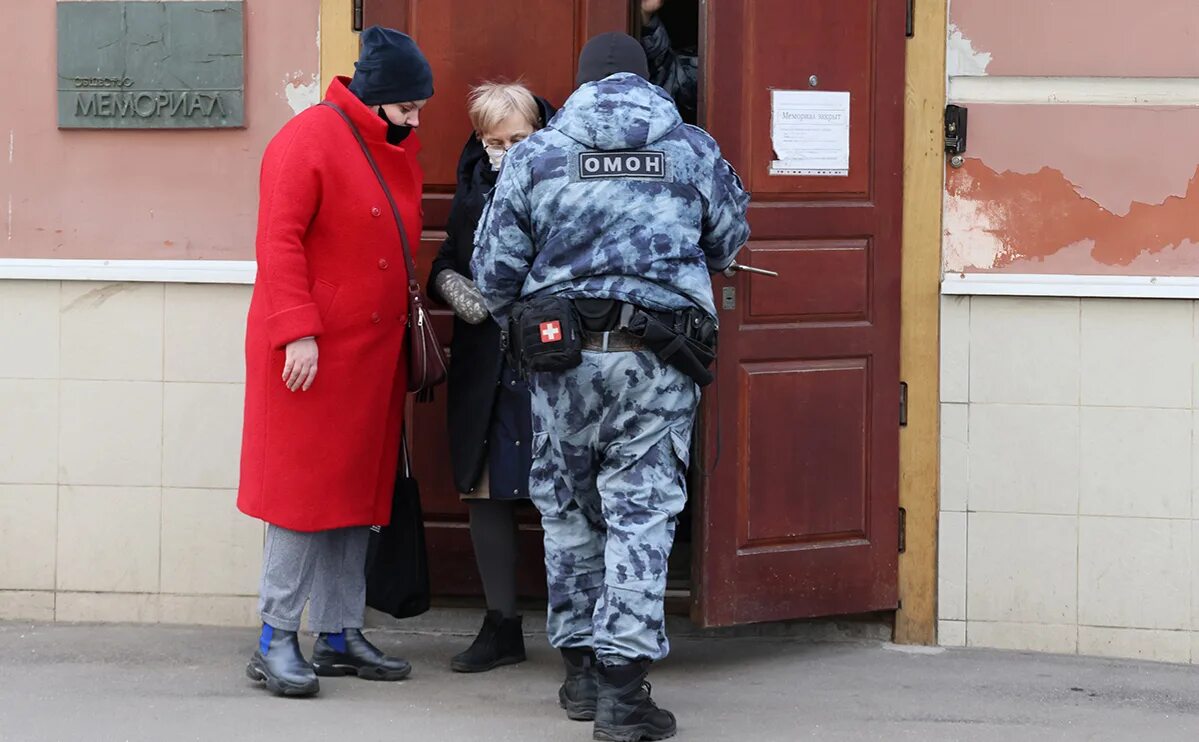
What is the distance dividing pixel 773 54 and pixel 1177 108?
4.44ft

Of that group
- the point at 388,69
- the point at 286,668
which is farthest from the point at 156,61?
the point at 286,668

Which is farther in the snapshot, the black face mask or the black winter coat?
the black winter coat

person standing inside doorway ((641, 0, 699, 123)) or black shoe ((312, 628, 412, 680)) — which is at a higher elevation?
person standing inside doorway ((641, 0, 699, 123))

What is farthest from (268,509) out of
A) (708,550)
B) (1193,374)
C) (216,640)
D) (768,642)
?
(1193,374)

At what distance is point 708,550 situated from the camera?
16.7 ft

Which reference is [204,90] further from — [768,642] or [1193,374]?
[1193,374]

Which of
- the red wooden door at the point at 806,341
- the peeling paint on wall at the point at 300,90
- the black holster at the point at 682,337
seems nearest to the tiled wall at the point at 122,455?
the peeling paint on wall at the point at 300,90

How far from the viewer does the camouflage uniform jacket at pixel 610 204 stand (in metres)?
4.23

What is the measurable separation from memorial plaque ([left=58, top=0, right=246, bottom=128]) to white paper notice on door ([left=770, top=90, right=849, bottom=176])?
1812 millimetres

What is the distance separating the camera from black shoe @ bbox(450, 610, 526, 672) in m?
5.07

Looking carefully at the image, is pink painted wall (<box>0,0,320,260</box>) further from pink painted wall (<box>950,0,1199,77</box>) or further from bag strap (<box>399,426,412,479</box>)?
pink painted wall (<box>950,0,1199,77</box>)

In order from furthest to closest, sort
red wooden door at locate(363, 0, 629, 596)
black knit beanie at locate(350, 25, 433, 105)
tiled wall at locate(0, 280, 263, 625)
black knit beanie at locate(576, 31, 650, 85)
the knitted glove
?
tiled wall at locate(0, 280, 263, 625) < red wooden door at locate(363, 0, 629, 596) < the knitted glove < black knit beanie at locate(350, 25, 433, 105) < black knit beanie at locate(576, 31, 650, 85)

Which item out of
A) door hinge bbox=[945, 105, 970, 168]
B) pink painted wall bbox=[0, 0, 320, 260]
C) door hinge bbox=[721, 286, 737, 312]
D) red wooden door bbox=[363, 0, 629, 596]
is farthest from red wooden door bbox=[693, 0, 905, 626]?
pink painted wall bbox=[0, 0, 320, 260]

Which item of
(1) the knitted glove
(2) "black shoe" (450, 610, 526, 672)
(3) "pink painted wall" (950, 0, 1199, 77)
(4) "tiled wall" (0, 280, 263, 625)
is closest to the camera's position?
(1) the knitted glove
